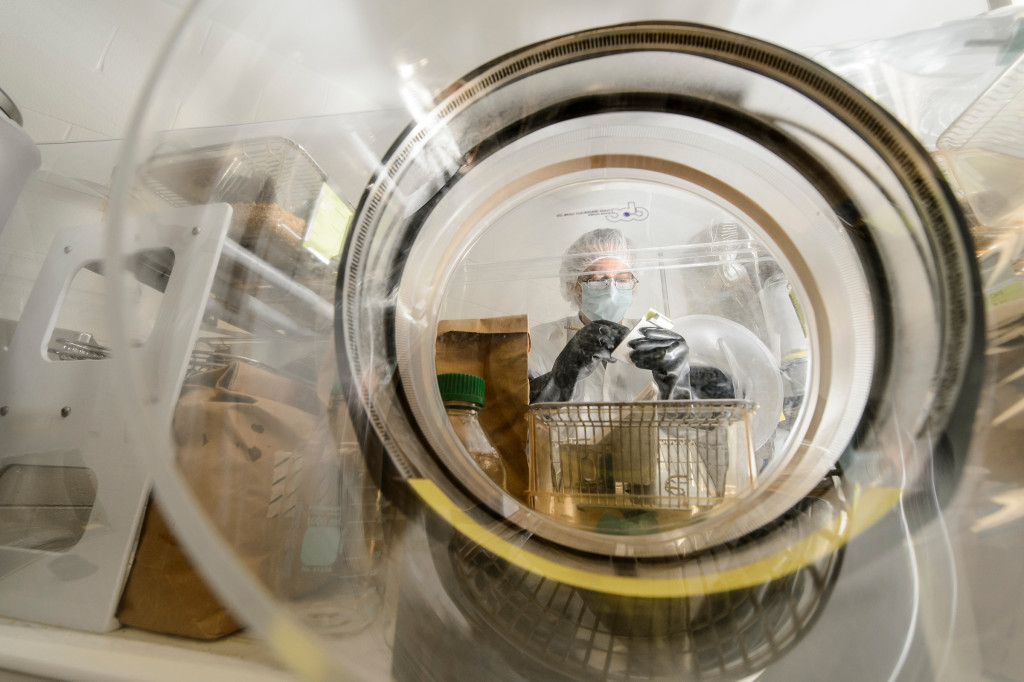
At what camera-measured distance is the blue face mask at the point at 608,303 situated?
76cm

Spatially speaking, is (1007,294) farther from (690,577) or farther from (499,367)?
(499,367)

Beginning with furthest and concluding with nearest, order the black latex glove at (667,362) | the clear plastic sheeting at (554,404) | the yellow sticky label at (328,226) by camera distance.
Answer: the black latex glove at (667,362), the yellow sticky label at (328,226), the clear plastic sheeting at (554,404)

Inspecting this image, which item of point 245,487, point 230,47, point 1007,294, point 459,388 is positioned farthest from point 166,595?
point 1007,294

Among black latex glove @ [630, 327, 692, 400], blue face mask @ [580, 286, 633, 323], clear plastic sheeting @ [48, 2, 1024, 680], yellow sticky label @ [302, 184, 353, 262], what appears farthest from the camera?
blue face mask @ [580, 286, 633, 323]

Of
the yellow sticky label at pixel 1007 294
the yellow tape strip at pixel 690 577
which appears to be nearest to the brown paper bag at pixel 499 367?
the yellow tape strip at pixel 690 577

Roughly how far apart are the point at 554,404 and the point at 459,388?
0.38 feet

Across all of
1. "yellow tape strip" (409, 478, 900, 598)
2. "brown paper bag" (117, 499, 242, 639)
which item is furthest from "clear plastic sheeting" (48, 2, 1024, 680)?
"brown paper bag" (117, 499, 242, 639)

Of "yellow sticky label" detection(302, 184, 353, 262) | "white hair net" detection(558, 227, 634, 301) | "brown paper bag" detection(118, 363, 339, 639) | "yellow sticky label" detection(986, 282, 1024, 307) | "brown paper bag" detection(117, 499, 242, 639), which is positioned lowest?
"brown paper bag" detection(117, 499, 242, 639)

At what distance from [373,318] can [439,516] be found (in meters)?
0.21

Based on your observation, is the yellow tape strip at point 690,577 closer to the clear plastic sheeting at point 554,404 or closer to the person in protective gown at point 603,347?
the clear plastic sheeting at point 554,404

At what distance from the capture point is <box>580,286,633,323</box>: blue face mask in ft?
2.50

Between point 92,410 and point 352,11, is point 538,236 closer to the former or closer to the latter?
point 352,11

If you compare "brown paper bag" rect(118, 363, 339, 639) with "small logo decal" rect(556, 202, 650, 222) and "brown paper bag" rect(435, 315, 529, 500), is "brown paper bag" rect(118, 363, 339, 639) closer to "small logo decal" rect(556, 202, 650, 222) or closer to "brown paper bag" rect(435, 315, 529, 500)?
"brown paper bag" rect(435, 315, 529, 500)

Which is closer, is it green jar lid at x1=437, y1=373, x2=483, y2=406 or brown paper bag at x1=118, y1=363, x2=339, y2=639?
brown paper bag at x1=118, y1=363, x2=339, y2=639
